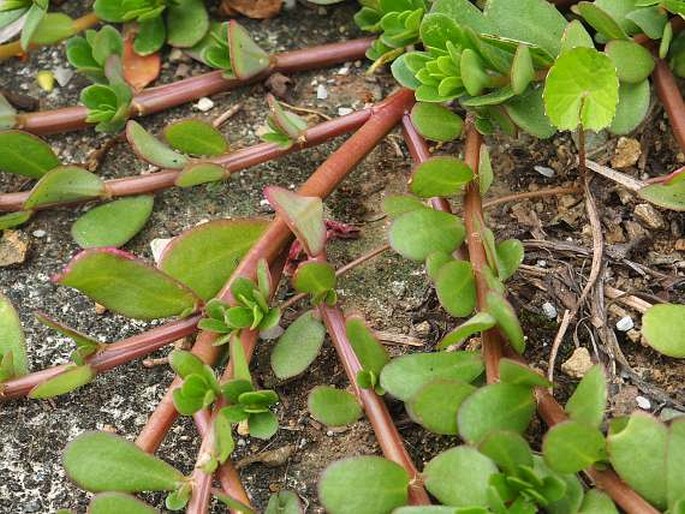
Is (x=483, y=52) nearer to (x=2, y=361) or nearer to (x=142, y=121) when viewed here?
(x=142, y=121)

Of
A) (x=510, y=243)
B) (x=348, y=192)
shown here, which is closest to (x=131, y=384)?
(x=348, y=192)

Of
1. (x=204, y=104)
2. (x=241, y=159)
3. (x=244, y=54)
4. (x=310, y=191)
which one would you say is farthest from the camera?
(x=204, y=104)

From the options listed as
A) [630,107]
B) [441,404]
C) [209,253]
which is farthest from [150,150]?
[630,107]

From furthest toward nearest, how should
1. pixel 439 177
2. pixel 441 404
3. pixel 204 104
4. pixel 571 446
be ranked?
pixel 204 104
pixel 439 177
pixel 441 404
pixel 571 446

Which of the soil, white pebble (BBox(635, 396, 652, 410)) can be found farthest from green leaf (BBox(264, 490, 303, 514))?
white pebble (BBox(635, 396, 652, 410))

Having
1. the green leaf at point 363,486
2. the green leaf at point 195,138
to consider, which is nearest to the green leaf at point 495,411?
the green leaf at point 363,486

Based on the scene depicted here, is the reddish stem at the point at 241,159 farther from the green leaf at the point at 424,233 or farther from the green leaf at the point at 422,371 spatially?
the green leaf at the point at 422,371

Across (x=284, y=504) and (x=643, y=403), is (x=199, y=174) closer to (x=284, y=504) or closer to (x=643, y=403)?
(x=284, y=504)
